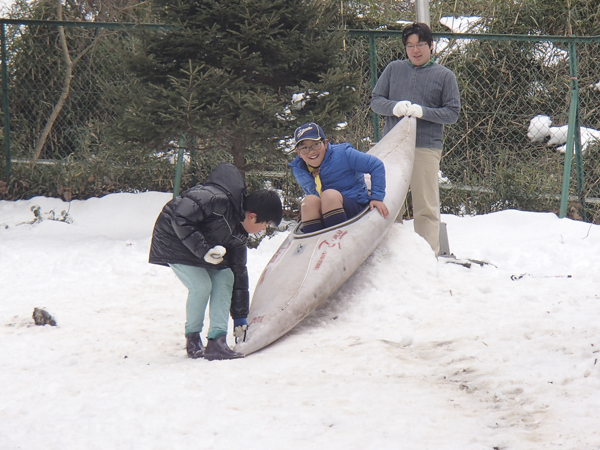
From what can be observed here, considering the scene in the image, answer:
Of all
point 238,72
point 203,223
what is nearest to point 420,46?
point 238,72

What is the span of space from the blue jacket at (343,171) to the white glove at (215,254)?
50.2 inches

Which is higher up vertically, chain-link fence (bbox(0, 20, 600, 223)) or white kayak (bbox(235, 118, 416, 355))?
chain-link fence (bbox(0, 20, 600, 223))

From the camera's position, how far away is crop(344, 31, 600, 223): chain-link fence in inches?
270

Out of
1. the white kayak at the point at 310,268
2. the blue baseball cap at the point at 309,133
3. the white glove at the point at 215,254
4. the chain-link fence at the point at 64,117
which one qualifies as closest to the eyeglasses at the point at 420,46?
the white kayak at the point at 310,268

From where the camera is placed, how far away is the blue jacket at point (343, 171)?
420cm

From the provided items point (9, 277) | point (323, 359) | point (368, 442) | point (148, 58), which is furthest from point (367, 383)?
point (148, 58)

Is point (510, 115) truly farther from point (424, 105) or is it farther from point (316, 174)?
point (316, 174)

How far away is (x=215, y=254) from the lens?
3082mm

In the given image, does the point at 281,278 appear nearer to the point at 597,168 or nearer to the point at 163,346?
the point at 163,346

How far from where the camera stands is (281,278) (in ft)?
12.9

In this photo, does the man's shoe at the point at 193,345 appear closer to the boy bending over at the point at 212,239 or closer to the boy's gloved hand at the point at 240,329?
the boy bending over at the point at 212,239

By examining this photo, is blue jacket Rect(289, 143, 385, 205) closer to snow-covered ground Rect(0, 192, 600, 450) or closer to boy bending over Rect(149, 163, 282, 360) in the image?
snow-covered ground Rect(0, 192, 600, 450)

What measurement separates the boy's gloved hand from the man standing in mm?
1816

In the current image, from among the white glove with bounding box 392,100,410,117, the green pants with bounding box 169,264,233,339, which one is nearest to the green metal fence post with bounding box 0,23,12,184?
the white glove with bounding box 392,100,410,117
